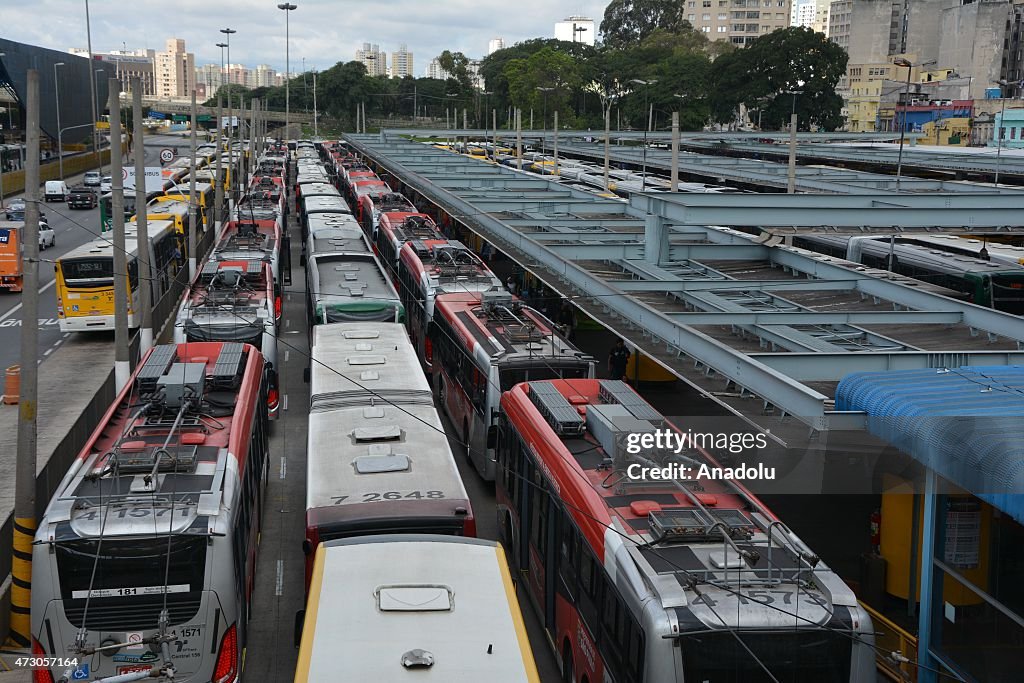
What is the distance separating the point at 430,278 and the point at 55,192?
59.2 meters

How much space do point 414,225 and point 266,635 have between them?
849 inches

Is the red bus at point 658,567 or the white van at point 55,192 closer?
the red bus at point 658,567

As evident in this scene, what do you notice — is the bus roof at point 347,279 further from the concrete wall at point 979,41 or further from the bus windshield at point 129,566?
the concrete wall at point 979,41

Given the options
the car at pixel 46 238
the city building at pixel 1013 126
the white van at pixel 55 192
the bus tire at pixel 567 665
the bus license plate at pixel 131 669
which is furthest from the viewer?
the city building at pixel 1013 126

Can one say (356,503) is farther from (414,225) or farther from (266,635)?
(414,225)

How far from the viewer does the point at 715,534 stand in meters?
9.91

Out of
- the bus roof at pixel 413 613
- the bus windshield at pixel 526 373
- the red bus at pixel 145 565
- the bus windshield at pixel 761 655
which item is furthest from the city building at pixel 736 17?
the bus windshield at pixel 761 655

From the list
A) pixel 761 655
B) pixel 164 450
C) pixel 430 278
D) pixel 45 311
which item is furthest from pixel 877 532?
pixel 45 311

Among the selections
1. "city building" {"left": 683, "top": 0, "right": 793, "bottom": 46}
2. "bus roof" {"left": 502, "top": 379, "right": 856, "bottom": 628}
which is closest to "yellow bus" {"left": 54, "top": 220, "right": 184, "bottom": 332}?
"bus roof" {"left": 502, "top": 379, "right": 856, "bottom": 628}

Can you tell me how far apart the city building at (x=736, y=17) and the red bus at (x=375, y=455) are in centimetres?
17025

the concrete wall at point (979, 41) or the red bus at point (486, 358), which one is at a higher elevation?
the concrete wall at point (979, 41)

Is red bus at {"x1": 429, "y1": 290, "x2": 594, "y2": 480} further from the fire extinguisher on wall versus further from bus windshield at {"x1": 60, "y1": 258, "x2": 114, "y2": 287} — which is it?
bus windshield at {"x1": 60, "y1": 258, "x2": 114, "y2": 287}

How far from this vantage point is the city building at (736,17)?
180 metres

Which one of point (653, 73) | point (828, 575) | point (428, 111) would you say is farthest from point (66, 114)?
point (828, 575)
